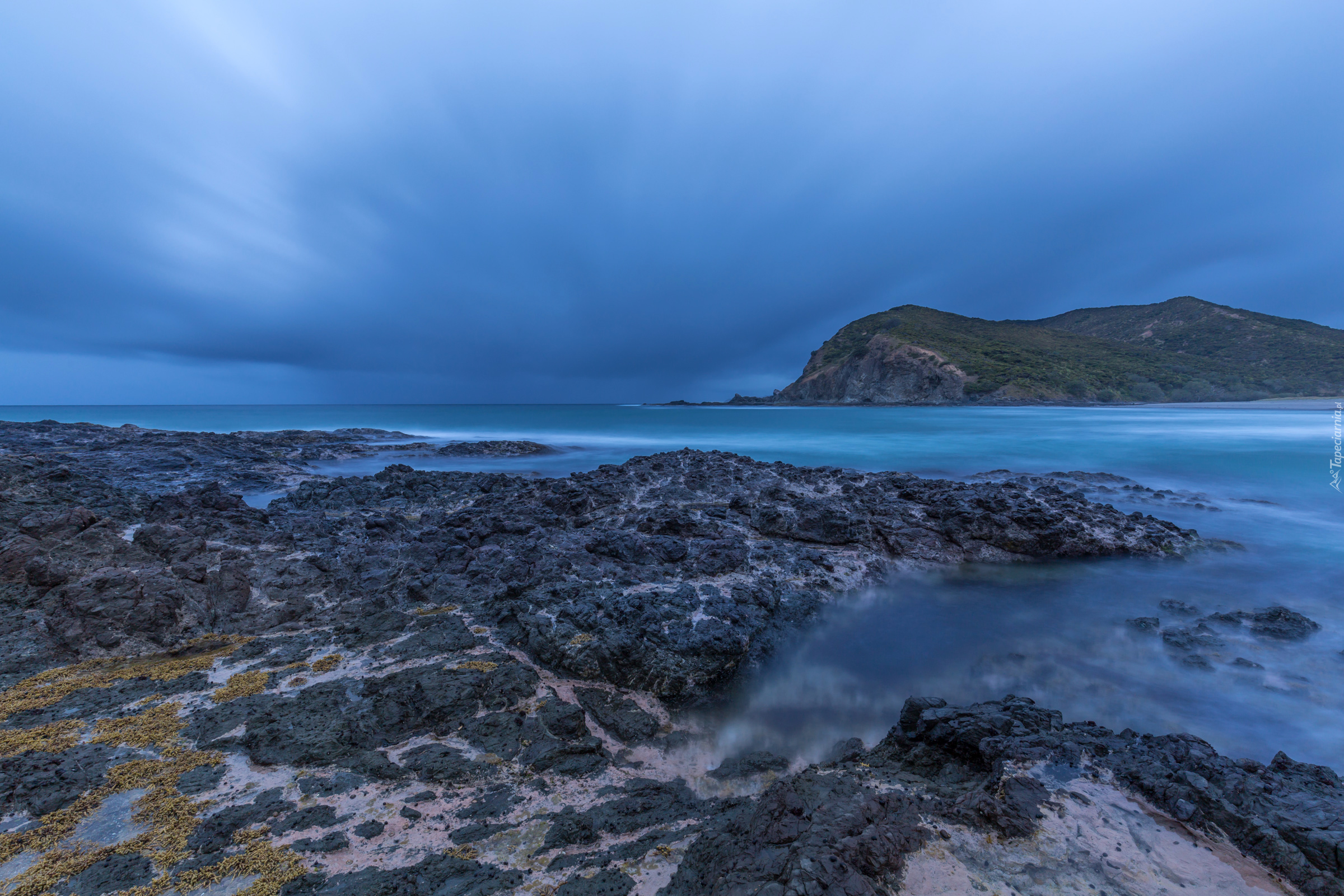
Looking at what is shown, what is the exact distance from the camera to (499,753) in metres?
4.50

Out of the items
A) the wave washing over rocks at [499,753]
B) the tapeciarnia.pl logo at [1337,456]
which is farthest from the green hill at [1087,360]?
the wave washing over rocks at [499,753]

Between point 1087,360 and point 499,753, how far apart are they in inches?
4764

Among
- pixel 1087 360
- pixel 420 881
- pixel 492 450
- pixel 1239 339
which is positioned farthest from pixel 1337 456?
pixel 1239 339

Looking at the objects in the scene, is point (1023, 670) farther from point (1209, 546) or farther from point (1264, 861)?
point (1209, 546)

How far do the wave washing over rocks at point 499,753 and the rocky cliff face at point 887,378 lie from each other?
93094mm

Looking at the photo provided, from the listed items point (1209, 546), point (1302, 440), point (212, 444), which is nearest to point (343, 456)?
point (212, 444)

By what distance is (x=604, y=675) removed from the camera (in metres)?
5.87

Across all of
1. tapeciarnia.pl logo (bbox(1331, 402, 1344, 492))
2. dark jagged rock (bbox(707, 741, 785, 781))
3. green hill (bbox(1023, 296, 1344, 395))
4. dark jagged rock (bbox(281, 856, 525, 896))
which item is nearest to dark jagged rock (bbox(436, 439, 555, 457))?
dark jagged rock (bbox(707, 741, 785, 781))

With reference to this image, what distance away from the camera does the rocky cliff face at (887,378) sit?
90250 mm

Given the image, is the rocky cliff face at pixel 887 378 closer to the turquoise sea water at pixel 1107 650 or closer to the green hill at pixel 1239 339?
the green hill at pixel 1239 339

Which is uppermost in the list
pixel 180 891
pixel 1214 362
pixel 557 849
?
pixel 1214 362

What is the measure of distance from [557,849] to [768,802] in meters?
1.53

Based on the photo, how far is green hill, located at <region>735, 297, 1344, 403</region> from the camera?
81.9 meters

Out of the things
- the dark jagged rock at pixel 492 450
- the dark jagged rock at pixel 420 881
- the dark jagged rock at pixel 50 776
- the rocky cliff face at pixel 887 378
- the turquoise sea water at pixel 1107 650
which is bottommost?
the turquoise sea water at pixel 1107 650
